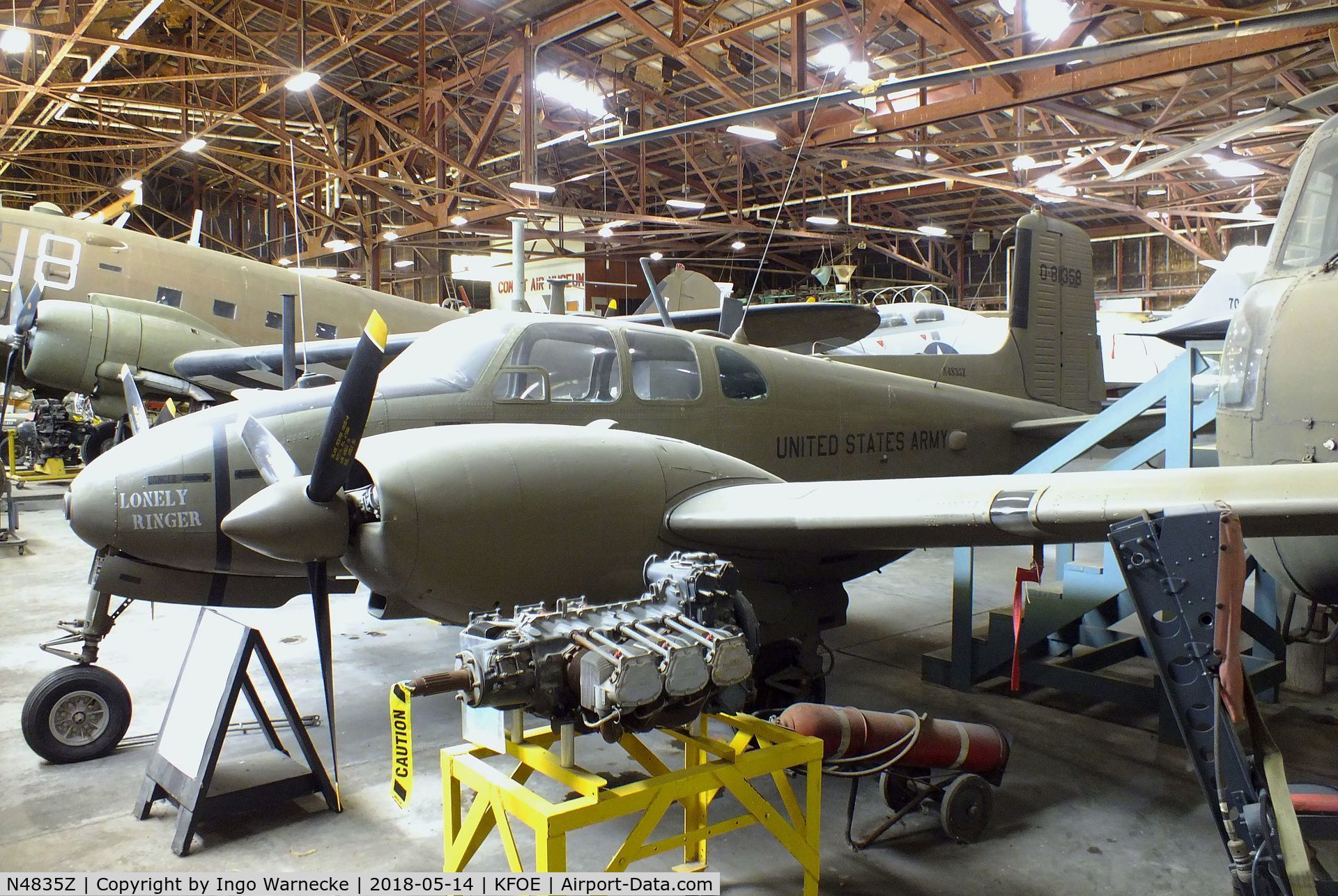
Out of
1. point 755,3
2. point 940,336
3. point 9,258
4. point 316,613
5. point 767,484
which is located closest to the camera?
point 316,613

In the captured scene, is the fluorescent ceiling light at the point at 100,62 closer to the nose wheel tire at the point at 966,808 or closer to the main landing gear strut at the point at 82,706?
the main landing gear strut at the point at 82,706

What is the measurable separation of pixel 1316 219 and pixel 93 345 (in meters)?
14.2

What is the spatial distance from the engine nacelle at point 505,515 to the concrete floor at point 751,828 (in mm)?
1174

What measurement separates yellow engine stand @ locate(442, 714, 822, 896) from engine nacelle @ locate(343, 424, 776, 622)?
2.58 feet

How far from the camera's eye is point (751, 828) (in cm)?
435

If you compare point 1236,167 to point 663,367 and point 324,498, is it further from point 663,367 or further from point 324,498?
point 324,498

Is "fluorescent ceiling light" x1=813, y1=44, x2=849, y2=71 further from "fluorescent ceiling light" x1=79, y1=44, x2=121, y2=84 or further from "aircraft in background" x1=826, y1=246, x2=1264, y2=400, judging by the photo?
"fluorescent ceiling light" x1=79, y1=44, x2=121, y2=84

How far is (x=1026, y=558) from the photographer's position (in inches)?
440

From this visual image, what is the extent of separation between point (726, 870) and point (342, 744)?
8.55 feet

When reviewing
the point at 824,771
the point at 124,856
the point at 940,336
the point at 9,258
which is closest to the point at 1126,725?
the point at 824,771

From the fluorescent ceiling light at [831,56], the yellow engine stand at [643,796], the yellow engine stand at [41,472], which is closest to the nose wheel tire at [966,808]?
the yellow engine stand at [643,796]

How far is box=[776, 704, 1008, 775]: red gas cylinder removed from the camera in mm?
4000

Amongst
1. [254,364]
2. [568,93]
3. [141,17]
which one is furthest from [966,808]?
[141,17]

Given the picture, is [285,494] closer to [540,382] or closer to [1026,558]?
[540,382]
